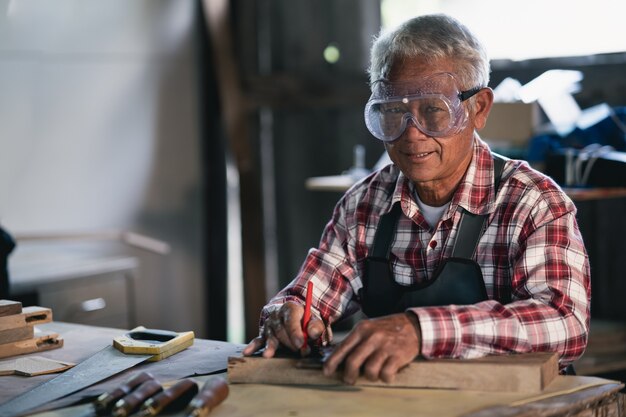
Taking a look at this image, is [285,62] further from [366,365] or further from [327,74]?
[366,365]

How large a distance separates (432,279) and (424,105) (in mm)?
572

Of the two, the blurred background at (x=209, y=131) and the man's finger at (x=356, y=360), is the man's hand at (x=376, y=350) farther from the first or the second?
the blurred background at (x=209, y=131)

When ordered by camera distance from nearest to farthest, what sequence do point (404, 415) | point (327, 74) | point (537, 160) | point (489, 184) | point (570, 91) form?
point (404, 415) < point (489, 184) < point (537, 160) < point (570, 91) < point (327, 74)

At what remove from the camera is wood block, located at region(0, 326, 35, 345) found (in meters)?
2.70

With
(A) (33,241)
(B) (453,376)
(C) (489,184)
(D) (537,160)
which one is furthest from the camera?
(A) (33,241)

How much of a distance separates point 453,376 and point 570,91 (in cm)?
361

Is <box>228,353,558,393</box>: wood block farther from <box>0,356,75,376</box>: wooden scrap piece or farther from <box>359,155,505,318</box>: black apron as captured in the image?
<box>0,356,75,376</box>: wooden scrap piece

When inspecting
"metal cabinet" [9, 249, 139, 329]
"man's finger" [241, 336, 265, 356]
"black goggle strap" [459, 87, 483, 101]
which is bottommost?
"metal cabinet" [9, 249, 139, 329]

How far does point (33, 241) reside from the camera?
18.7 feet

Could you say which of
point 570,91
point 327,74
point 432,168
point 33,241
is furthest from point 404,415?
point 327,74

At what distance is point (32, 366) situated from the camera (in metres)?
2.55

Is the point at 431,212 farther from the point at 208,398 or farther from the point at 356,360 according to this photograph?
the point at 208,398

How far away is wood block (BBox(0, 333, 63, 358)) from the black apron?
3.40 feet

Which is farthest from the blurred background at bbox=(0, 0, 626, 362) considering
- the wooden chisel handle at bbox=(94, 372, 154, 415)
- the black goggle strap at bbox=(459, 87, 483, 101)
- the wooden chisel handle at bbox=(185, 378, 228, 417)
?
the wooden chisel handle at bbox=(185, 378, 228, 417)
